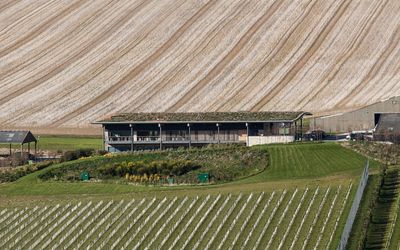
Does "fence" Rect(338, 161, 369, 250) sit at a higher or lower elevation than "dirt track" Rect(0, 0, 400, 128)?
lower

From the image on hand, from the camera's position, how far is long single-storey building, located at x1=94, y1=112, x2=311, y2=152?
83875 millimetres

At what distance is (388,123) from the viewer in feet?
286

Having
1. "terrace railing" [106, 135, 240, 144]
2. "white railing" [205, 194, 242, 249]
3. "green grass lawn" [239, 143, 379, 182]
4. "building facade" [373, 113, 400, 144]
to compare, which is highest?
"building facade" [373, 113, 400, 144]

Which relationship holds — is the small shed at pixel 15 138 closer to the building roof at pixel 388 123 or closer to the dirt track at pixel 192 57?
the building roof at pixel 388 123

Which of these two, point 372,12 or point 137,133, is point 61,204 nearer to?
point 137,133

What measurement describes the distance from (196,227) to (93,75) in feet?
276

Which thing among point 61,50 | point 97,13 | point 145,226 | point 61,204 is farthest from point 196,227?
point 97,13

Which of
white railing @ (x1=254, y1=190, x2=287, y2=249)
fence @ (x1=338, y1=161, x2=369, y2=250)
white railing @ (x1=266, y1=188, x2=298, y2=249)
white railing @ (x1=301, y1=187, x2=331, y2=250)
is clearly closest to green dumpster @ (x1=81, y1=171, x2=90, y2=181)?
white railing @ (x1=254, y1=190, x2=287, y2=249)

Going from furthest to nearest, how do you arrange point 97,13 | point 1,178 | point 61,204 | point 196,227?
point 97,13
point 1,178
point 61,204
point 196,227

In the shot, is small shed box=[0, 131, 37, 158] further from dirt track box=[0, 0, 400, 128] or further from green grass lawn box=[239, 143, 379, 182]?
dirt track box=[0, 0, 400, 128]

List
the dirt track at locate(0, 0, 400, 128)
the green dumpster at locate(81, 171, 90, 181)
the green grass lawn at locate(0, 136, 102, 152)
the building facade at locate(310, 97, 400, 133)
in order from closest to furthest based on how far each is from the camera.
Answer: the green dumpster at locate(81, 171, 90, 181) → the building facade at locate(310, 97, 400, 133) → the green grass lawn at locate(0, 136, 102, 152) → the dirt track at locate(0, 0, 400, 128)

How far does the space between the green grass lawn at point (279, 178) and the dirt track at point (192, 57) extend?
42.3m

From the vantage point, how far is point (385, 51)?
132 meters

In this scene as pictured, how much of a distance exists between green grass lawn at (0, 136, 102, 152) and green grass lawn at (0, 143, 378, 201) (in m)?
22.3
